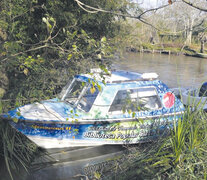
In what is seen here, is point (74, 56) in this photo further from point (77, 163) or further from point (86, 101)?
point (77, 163)

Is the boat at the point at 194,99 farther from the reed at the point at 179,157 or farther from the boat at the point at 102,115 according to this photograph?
the boat at the point at 102,115

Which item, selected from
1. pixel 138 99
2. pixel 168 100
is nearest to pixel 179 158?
pixel 138 99

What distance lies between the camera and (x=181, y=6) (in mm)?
4641

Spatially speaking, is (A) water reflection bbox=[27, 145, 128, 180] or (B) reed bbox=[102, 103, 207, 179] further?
(A) water reflection bbox=[27, 145, 128, 180]

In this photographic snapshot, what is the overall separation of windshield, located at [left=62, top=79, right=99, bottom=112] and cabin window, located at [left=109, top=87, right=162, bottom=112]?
56cm

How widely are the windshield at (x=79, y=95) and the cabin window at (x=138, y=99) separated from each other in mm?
562

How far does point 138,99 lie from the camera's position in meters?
5.99

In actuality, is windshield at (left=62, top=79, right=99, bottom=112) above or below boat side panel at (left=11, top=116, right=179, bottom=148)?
above

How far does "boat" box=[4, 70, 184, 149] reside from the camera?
5480mm

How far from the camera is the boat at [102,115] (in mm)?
5480

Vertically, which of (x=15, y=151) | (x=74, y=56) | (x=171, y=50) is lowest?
(x=15, y=151)

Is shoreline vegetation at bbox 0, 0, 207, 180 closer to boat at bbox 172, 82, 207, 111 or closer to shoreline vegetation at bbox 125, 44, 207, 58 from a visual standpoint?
boat at bbox 172, 82, 207, 111

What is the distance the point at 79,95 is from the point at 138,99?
1.48m

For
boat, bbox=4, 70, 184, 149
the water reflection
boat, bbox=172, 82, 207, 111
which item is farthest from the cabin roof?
the water reflection
